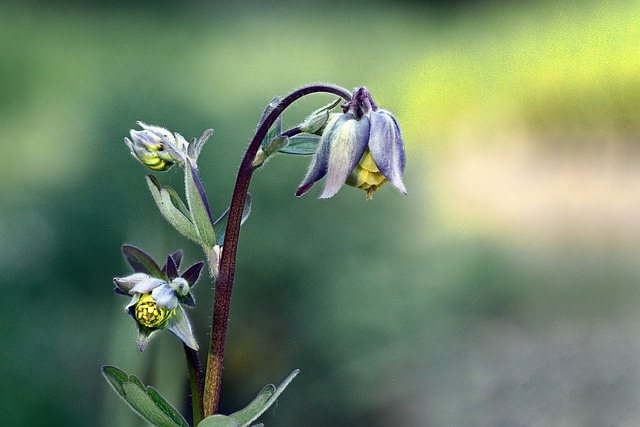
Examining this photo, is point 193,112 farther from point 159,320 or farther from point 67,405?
point 159,320

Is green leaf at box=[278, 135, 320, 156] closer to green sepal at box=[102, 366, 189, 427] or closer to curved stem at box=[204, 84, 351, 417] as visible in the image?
curved stem at box=[204, 84, 351, 417]

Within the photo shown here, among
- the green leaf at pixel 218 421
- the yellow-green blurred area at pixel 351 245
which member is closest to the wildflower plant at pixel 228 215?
the green leaf at pixel 218 421

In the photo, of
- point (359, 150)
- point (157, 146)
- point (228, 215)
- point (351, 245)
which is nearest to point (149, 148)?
point (157, 146)

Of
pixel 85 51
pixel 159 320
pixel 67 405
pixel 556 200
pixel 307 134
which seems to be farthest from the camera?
pixel 85 51

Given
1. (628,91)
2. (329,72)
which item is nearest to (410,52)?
(329,72)

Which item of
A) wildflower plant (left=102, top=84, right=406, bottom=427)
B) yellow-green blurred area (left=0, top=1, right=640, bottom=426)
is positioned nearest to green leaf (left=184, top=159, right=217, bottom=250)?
wildflower plant (left=102, top=84, right=406, bottom=427)

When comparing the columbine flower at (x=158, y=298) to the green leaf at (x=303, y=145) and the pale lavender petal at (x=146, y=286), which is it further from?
the green leaf at (x=303, y=145)

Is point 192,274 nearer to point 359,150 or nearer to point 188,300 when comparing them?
point 188,300
